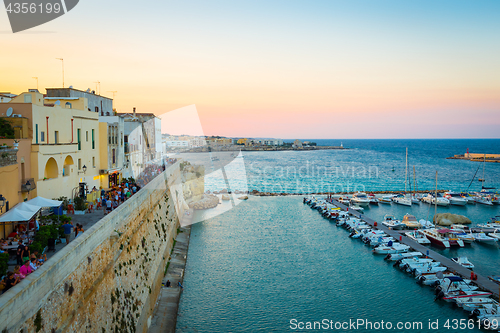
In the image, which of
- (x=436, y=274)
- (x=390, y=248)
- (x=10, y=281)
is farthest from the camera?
(x=390, y=248)

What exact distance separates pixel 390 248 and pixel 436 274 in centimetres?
482

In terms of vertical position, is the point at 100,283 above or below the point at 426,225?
above

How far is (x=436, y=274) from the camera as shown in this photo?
63.7ft

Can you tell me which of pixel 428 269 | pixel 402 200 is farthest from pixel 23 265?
pixel 402 200

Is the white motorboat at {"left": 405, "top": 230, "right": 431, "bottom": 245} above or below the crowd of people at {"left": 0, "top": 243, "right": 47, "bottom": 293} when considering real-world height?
below

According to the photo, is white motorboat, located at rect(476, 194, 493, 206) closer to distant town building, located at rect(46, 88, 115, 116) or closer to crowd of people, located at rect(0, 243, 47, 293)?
distant town building, located at rect(46, 88, 115, 116)

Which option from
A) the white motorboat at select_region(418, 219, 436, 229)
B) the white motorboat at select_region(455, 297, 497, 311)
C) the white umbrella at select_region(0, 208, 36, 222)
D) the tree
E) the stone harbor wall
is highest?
the tree

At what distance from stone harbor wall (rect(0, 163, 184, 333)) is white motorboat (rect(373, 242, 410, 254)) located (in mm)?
14903

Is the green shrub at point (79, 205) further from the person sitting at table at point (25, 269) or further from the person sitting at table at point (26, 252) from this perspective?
the person sitting at table at point (25, 269)

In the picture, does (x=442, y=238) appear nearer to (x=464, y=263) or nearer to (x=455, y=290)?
(x=464, y=263)

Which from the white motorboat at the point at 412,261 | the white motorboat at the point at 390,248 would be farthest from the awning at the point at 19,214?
the white motorboat at the point at 390,248

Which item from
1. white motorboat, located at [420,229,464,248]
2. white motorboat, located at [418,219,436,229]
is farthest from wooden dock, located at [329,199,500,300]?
white motorboat, located at [418,219,436,229]

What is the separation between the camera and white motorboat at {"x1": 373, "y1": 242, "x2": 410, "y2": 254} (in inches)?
943

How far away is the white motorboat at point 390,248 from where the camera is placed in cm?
2395
